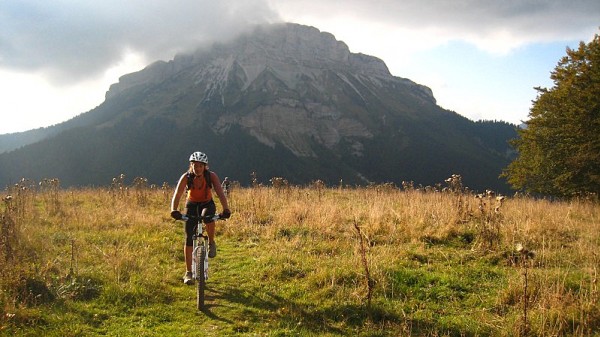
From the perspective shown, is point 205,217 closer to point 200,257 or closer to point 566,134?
point 200,257

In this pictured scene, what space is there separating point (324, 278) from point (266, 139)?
156 metres

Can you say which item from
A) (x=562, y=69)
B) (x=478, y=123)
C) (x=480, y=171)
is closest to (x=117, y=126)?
(x=480, y=171)

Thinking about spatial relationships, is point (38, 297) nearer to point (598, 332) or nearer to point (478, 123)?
point (598, 332)

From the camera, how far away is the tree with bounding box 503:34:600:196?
16219mm

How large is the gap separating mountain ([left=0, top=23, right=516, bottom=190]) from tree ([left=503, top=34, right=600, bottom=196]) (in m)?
113

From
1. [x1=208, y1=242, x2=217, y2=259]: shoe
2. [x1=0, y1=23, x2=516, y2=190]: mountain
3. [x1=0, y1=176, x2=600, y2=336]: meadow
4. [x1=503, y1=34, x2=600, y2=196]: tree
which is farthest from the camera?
[x1=0, y1=23, x2=516, y2=190]: mountain

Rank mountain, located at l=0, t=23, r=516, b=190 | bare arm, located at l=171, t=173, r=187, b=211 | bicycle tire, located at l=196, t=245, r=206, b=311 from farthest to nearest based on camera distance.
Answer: mountain, located at l=0, t=23, r=516, b=190 → bare arm, located at l=171, t=173, r=187, b=211 → bicycle tire, located at l=196, t=245, r=206, b=311

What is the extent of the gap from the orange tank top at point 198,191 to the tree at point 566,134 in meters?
15.9

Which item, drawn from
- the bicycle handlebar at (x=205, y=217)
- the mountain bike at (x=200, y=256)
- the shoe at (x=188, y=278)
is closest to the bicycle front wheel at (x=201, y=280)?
the mountain bike at (x=200, y=256)

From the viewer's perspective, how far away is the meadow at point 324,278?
17.4ft

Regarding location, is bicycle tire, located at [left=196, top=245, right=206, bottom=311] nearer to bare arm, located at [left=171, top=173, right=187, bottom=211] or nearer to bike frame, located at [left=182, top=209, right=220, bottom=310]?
bike frame, located at [left=182, top=209, right=220, bottom=310]

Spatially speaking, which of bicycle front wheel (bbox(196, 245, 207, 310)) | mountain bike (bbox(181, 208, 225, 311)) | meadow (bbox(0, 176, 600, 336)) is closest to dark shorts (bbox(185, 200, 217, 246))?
mountain bike (bbox(181, 208, 225, 311))

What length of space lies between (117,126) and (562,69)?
157028 mm

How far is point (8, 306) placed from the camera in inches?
209
